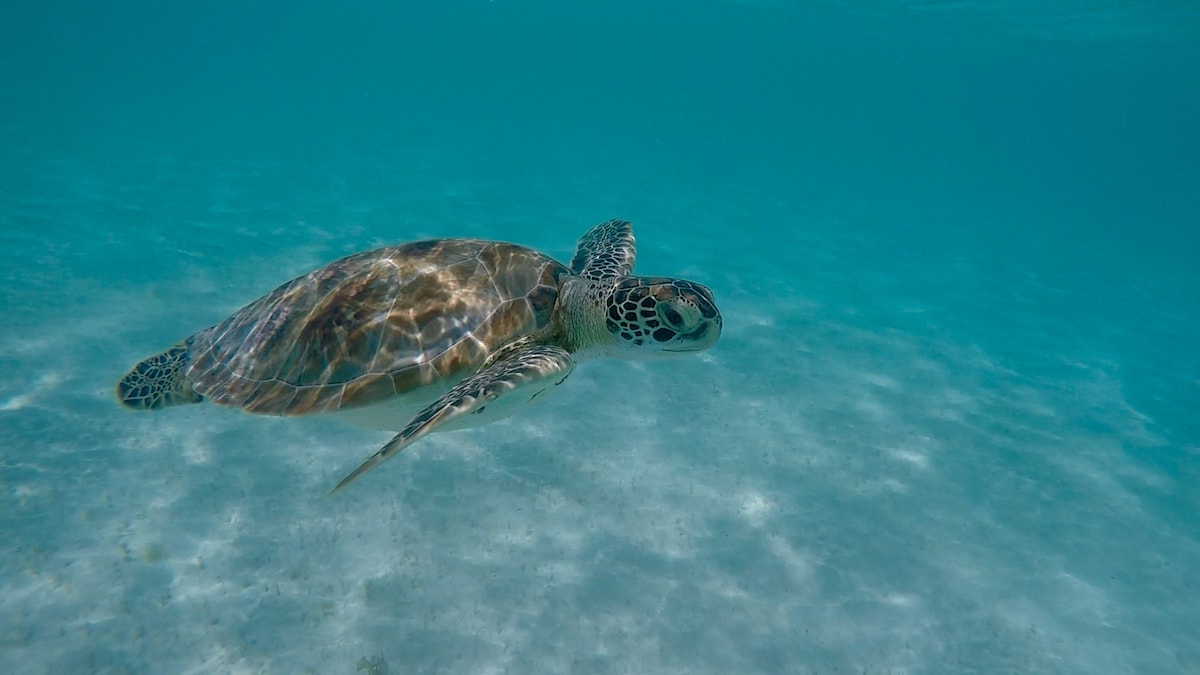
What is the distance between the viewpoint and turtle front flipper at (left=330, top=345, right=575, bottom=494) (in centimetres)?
357

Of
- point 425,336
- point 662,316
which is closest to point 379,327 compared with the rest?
point 425,336

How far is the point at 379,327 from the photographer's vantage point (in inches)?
189

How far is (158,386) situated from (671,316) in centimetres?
448

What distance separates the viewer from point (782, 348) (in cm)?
1173

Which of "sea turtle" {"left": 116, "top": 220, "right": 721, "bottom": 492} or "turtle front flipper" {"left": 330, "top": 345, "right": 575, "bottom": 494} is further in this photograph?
"sea turtle" {"left": 116, "top": 220, "right": 721, "bottom": 492}

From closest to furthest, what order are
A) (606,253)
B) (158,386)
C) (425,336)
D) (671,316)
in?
(671,316) < (425,336) < (158,386) < (606,253)

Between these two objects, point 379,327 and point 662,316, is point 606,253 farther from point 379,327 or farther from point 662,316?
point 379,327

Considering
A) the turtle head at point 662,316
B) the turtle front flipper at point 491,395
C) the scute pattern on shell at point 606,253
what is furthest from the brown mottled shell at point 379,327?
the turtle head at point 662,316

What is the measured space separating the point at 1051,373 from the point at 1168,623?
7.10 metres

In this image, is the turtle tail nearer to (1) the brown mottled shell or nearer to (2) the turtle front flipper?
(1) the brown mottled shell

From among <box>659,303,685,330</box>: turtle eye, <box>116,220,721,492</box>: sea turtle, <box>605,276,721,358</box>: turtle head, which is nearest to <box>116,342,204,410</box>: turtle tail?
<box>116,220,721,492</box>: sea turtle

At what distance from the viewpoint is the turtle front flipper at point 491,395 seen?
11.7 ft

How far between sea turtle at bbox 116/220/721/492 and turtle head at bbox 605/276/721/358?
0.03 feet

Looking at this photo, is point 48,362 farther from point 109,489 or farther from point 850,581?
point 850,581
